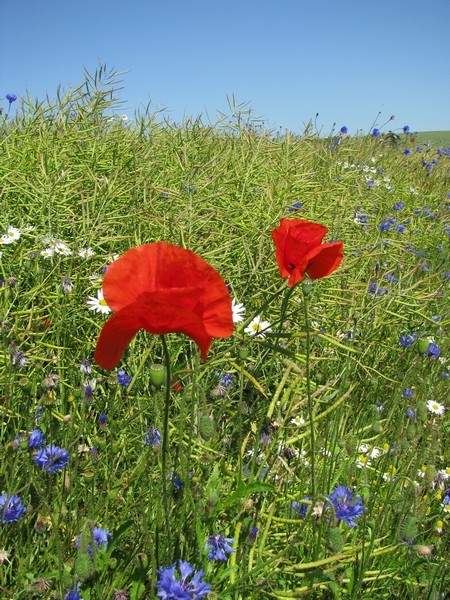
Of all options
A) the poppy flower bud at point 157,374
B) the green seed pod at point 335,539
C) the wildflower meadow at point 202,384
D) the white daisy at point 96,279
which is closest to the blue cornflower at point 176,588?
the wildflower meadow at point 202,384

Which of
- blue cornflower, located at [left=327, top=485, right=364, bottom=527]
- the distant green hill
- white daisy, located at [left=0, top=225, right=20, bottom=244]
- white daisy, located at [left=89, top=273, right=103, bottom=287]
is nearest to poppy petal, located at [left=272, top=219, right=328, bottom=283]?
blue cornflower, located at [left=327, top=485, right=364, bottom=527]

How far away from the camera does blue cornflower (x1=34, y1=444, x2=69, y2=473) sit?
1.33 meters

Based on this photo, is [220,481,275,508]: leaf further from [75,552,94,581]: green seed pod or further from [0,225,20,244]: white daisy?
[0,225,20,244]: white daisy

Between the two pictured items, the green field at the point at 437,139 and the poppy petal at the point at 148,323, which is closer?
the poppy petal at the point at 148,323

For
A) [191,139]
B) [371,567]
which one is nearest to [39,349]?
[371,567]

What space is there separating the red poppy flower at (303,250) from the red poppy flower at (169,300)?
44cm

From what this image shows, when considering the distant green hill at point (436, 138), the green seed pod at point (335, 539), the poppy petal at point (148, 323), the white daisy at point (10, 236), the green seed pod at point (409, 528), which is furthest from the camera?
the distant green hill at point (436, 138)

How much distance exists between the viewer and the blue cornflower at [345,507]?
4.46 feet

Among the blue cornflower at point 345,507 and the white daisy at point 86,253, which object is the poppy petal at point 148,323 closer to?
the blue cornflower at point 345,507

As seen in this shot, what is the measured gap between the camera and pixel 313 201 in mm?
3164

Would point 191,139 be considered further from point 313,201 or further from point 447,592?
point 447,592

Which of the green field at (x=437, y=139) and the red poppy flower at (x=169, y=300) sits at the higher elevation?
the green field at (x=437, y=139)

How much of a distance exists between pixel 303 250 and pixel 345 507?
2.12 feet

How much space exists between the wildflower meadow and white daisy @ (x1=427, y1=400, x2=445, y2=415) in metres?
0.08
